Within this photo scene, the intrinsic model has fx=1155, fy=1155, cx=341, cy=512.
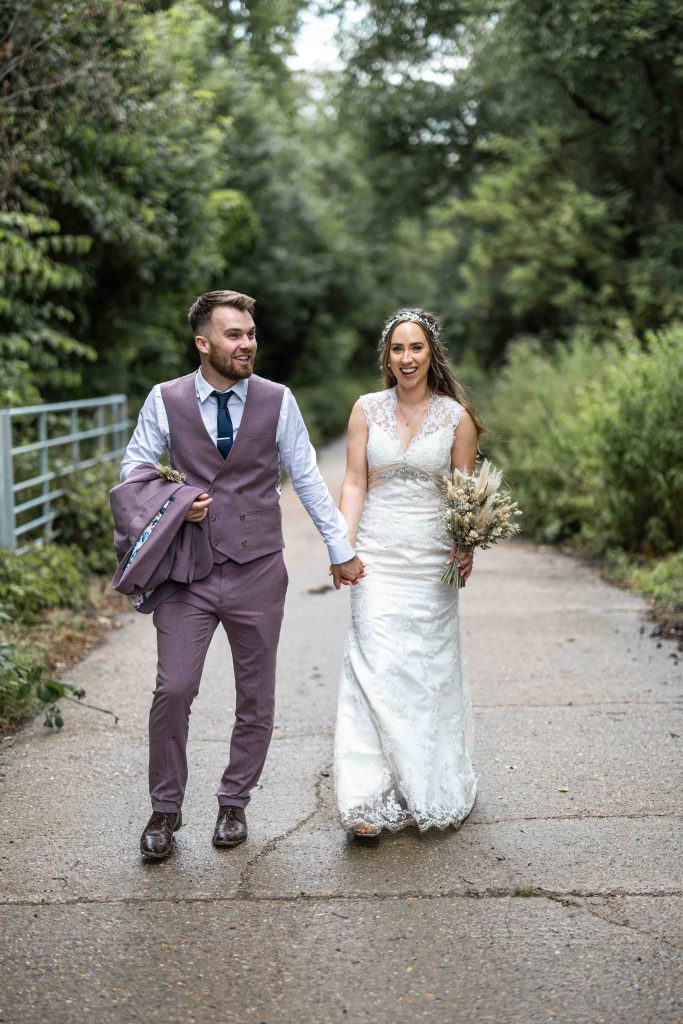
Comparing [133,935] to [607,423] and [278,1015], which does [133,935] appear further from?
[607,423]

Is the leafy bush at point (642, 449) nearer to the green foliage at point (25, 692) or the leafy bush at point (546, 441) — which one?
the leafy bush at point (546, 441)

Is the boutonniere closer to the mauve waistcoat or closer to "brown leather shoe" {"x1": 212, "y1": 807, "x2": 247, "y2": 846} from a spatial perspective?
the mauve waistcoat

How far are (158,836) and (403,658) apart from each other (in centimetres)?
122

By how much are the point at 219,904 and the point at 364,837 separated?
79 centimetres

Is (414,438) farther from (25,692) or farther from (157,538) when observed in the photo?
(25,692)

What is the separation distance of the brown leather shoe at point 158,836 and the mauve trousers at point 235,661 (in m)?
0.04

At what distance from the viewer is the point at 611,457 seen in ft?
35.6

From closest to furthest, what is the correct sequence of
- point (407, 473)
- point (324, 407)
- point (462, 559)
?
1. point (462, 559)
2. point (407, 473)
3. point (324, 407)

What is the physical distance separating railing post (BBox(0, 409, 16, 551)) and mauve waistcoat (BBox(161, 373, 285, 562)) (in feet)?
14.3

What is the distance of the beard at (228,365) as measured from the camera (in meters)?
4.49

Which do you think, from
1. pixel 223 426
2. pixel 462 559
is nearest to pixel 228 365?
pixel 223 426

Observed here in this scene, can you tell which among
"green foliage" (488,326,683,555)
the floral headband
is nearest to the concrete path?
the floral headband

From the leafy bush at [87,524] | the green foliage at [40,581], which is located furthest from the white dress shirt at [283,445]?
the leafy bush at [87,524]

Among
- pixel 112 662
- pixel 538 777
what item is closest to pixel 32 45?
pixel 112 662
